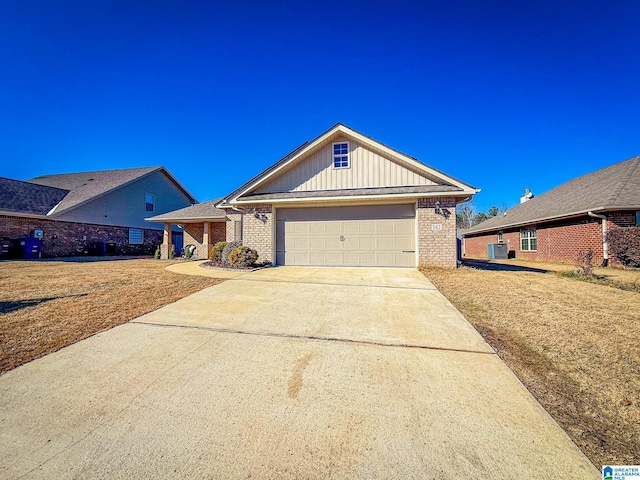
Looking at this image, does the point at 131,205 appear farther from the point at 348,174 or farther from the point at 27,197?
the point at 348,174

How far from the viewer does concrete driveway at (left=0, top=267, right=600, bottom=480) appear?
1.76 metres

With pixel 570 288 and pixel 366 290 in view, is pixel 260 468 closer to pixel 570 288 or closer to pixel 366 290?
pixel 366 290

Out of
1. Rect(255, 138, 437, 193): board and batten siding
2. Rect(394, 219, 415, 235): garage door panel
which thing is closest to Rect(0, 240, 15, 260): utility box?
Rect(255, 138, 437, 193): board and batten siding

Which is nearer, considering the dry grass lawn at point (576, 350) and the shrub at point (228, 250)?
the dry grass lawn at point (576, 350)

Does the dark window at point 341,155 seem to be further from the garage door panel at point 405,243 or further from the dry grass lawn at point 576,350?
the dry grass lawn at point 576,350

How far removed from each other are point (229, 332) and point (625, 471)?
3973 mm

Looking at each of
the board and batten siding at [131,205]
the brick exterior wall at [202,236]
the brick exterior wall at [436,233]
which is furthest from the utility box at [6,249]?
the brick exterior wall at [436,233]

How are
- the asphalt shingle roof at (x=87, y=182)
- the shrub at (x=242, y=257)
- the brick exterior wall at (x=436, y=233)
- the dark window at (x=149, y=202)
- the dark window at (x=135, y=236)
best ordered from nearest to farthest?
1. the brick exterior wall at (x=436, y=233)
2. the shrub at (x=242, y=257)
3. the asphalt shingle roof at (x=87, y=182)
4. the dark window at (x=135, y=236)
5. the dark window at (x=149, y=202)

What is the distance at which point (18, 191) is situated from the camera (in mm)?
18516

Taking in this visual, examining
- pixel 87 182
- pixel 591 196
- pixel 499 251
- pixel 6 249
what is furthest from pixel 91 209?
pixel 591 196

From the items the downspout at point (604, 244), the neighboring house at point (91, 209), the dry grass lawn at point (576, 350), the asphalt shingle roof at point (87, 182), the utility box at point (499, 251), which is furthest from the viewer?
the asphalt shingle roof at point (87, 182)

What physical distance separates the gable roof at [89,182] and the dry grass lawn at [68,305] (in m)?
15.2

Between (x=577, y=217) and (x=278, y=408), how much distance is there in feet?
56.2

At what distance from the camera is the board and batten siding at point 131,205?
19.9 m
